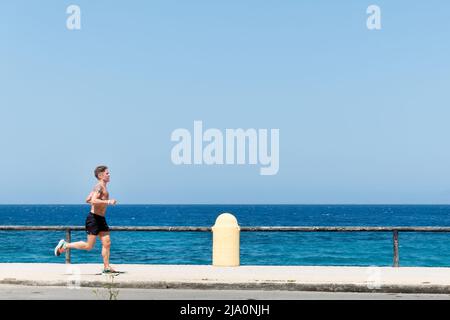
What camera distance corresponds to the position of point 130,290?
11836mm

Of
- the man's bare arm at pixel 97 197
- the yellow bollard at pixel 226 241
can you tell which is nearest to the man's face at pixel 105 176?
the man's bare arm at pixel 97 197

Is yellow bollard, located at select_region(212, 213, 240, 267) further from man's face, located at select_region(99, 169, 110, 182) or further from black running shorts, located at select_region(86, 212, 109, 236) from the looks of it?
man's face, located at select_region(99, 169, 110, 182)

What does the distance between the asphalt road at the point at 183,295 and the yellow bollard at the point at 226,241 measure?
238cm

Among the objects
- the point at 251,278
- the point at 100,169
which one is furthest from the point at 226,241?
the point at 100,169

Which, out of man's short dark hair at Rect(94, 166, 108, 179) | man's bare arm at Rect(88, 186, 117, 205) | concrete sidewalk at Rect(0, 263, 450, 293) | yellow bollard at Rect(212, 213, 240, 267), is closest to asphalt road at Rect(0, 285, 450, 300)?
concrete sidewalk at Rect(0, 263, 450, 293)

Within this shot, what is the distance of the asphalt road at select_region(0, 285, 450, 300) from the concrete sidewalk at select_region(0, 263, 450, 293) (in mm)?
239

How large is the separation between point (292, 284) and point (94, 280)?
3092 millimetres

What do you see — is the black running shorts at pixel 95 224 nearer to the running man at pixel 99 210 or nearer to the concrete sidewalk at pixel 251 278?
the running man at pixel 99 210

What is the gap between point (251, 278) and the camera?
40.6 ft

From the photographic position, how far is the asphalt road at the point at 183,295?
36.1 ft

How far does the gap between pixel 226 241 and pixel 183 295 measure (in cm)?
298
